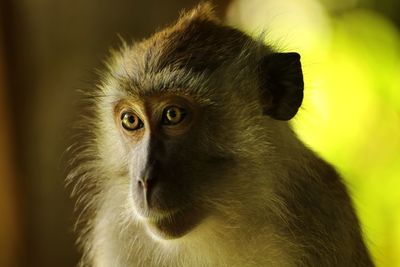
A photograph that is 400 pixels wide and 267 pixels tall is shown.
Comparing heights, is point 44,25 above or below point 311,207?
above

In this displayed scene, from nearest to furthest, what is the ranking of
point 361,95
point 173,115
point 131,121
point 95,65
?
point 173,115 < point 131,121 < point 95,65 < point 361,95

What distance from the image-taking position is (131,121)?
192 cm

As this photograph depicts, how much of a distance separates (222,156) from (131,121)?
0.26 m

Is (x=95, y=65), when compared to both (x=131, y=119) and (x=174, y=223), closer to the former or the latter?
(x=131, y=119)

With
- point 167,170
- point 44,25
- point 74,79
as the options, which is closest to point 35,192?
point 74,79

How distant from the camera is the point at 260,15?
10.1ft

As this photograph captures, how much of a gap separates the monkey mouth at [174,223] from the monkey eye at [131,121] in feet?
0.87

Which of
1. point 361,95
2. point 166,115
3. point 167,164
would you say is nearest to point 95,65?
point 361,95

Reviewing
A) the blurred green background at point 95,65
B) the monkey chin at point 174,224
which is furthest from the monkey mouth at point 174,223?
the blurred green background at point 95,65

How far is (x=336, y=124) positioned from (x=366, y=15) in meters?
0.51

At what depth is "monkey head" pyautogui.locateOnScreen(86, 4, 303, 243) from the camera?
5.76ft

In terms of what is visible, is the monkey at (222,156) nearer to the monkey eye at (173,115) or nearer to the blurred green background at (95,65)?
the monkey eye at (173,115)

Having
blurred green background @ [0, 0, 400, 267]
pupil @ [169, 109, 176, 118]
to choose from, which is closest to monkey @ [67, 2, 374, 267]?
pupil @ [169, 109, 176, 118]

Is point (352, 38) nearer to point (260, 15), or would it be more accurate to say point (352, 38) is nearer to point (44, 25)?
point (260, 15)
